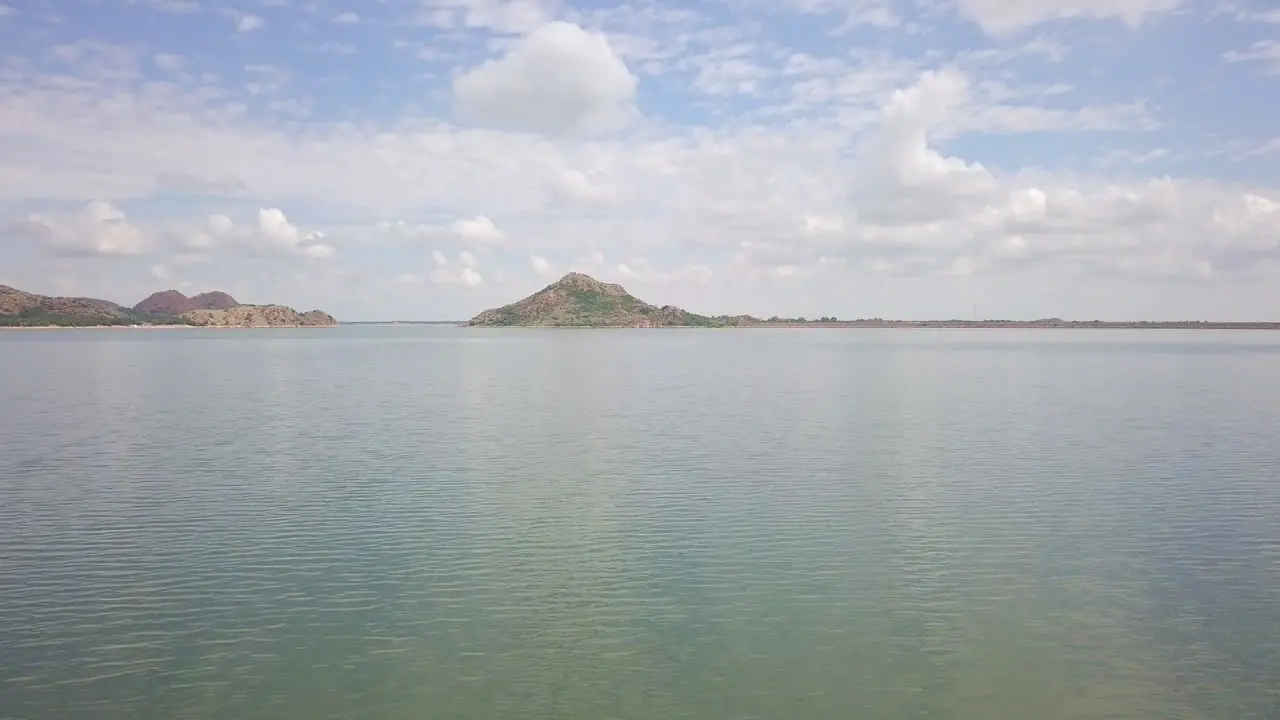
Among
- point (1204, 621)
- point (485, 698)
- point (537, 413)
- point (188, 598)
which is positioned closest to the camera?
point (485, 698)

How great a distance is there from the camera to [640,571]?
3088 centimetres

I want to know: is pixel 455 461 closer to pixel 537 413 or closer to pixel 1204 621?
pixel 537 413

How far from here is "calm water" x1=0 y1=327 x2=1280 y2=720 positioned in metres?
21.7

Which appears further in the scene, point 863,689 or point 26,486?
point 26,486

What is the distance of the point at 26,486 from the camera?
44750mm

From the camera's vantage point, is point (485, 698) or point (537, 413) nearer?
point (485, 698)

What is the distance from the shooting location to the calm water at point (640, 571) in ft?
71.1

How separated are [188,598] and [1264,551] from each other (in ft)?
122

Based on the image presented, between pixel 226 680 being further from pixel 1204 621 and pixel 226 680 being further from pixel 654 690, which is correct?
pixel 1204 621

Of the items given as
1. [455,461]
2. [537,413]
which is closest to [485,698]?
[455,461]

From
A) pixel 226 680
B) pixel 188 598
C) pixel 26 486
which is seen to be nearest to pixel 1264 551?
pixel 226 680

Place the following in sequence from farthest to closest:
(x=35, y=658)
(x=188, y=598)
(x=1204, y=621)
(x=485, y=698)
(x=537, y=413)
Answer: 1. (x=537, y=413)
2. (x=188, y=598)
3. (x=1204, y=621)
4. (x=35, y=658)
5. (x=485, y=698)

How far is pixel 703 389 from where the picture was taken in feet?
350

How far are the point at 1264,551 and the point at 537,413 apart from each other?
57336mm
